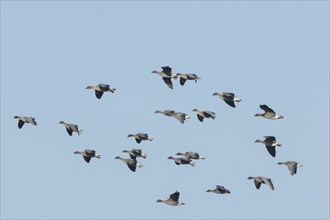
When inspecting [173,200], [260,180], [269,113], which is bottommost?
[173,200]

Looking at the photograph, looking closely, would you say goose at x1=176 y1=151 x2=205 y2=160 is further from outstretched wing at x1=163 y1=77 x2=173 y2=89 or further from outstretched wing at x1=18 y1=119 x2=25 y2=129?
outstretched wing at x1=18 y1=119 x2=25 y2=129

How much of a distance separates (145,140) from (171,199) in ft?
18.4

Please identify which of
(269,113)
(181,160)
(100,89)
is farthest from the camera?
(181,160)

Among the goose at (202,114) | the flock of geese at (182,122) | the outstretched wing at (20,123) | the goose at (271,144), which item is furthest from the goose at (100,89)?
the goose at (271,144)

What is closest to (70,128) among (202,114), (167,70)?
(167,70)

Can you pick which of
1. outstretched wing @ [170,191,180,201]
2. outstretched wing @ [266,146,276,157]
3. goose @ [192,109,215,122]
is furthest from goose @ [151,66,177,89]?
outstretched wing @ [266,146,276,157]

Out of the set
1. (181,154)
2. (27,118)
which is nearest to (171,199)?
(181,154)

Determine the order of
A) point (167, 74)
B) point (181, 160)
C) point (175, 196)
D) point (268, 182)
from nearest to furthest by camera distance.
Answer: point (268, 182)
point (167, 74)
point (175, 196)
point (181, 160)

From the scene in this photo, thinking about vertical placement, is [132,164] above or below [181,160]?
below

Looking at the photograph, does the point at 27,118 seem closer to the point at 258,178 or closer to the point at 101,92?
the point at 101,92

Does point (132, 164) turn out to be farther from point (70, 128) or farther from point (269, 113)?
point (269, 113)

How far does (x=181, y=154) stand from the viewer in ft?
390

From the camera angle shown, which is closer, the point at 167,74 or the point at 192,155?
the point at 167,74

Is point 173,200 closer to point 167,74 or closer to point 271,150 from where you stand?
point 271,150
